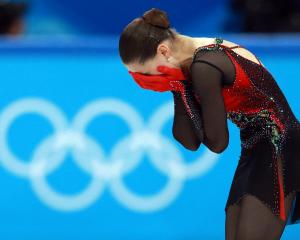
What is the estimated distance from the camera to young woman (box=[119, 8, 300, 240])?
2.89 metres

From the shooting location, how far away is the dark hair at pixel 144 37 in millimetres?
2891

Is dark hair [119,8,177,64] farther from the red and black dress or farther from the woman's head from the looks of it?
the red and black dress

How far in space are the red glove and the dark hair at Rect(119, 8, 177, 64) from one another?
3.8 inches

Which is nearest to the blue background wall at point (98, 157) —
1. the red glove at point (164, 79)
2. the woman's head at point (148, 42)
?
the red glove at point (164, 79)

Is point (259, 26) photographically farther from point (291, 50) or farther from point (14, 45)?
point (14, 45)

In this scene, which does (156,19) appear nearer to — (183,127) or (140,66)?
(140,66)

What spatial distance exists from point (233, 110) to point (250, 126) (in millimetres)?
97

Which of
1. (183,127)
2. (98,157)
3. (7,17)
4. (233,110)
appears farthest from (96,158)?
(7,17)

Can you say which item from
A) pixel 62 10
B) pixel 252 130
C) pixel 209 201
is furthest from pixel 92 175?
pixel 62 10

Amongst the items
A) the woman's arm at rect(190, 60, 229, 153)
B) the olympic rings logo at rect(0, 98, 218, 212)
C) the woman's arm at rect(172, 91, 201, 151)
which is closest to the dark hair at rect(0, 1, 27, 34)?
the olympic rings logo at rect(0, 98, 218, 212)

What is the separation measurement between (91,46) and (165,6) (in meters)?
2.98

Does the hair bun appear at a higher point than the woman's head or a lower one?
higher

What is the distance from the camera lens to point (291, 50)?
186 inches

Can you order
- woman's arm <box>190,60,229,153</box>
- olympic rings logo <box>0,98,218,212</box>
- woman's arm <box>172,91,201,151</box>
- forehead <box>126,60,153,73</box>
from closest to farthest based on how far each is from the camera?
woman's arm <box>190,60,229,153</box> < forehead <box>126,60,153,73</box> < woman's arm <box>172,91,201,151</box> < olympic rings logo <box>0,98,218,212</box>
